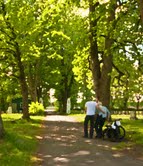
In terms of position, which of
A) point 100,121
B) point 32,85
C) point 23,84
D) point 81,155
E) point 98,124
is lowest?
point 81,155

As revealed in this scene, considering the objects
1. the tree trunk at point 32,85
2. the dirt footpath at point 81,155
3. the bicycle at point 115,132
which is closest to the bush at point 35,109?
the tree trunk at point 32,85

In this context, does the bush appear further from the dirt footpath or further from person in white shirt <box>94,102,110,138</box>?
the dirt footpath

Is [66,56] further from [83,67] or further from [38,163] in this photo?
[38,163]

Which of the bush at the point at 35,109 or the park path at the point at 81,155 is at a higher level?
the bush at the point at 35,109

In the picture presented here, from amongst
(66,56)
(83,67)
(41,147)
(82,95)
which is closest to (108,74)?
(83,67)

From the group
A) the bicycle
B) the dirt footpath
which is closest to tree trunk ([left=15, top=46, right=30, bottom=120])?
the bicycle

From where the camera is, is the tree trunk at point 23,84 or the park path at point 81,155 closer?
the park path at point 81,155

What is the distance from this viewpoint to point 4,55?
34.8 meters

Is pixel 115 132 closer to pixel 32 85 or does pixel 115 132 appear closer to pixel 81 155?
pixel 81 155

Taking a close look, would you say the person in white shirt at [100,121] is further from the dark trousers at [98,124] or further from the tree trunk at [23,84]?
the tree trunk at [23,84]

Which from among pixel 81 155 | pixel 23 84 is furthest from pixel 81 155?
pixel 23 84

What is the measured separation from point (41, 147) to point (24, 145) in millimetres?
845

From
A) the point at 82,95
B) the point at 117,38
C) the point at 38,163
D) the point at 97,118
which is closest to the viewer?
the point at 38,163

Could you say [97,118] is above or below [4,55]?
below
